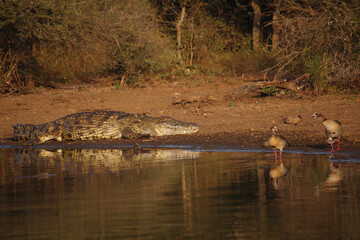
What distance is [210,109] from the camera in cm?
1284

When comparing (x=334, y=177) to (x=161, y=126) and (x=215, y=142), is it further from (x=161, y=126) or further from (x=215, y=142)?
(x=161, y=126)

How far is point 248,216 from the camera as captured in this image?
16.2 ft

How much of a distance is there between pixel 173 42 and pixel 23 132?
30.5ft

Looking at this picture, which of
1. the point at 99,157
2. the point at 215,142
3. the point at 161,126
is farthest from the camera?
the point at 161,126

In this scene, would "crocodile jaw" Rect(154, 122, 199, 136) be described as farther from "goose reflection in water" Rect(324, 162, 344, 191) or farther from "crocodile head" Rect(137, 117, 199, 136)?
"goose reflection in water" Rect(324, 162, 344, 191)

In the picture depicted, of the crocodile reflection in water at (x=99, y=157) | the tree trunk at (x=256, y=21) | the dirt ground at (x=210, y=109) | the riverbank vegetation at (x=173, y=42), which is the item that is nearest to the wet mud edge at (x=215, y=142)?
the dirt ground at (x=210, y=109)

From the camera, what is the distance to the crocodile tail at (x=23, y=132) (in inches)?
450

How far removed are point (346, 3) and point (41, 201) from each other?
412 inches

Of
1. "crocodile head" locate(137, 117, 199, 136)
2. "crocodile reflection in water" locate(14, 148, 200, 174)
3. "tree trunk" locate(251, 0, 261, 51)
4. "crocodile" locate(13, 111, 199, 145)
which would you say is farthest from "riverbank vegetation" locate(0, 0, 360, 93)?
"crocodile reflection in water" locate(14, 148, 200, 174)

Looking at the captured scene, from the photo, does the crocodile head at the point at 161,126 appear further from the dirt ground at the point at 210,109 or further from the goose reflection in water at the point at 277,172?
the goose reflection in water at the point at 277,172

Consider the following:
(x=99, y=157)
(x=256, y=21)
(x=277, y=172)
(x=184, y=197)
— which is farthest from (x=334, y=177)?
(x=256, y=21)

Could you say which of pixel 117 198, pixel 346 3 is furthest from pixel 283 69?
pixel 117 198

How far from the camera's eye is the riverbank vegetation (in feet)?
44.9

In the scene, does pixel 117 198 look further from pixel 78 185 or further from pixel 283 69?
pixel 283 69
